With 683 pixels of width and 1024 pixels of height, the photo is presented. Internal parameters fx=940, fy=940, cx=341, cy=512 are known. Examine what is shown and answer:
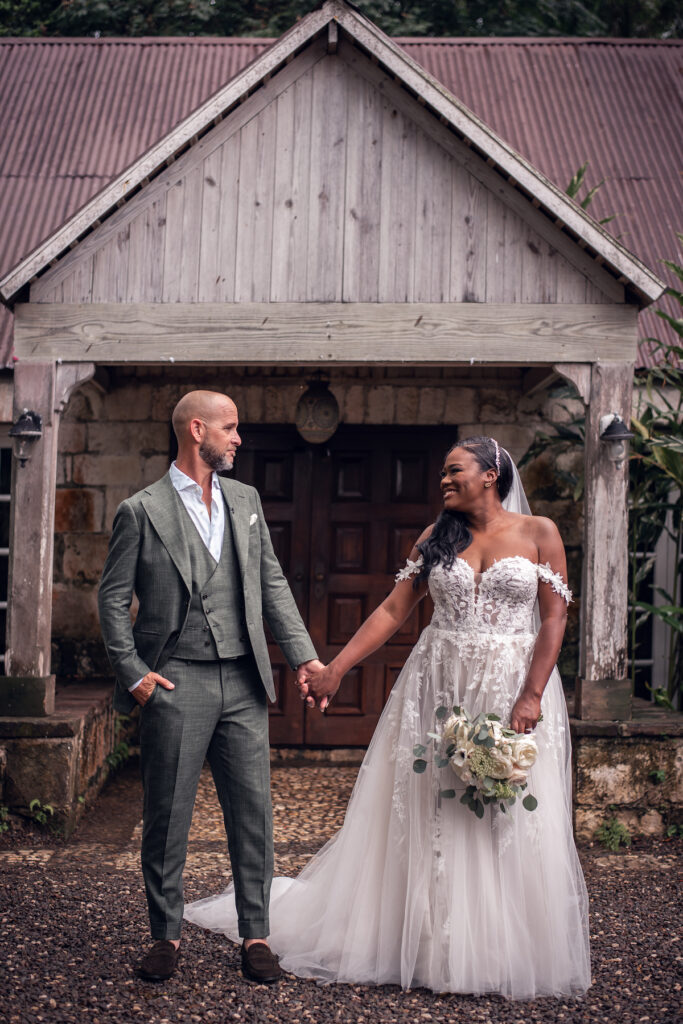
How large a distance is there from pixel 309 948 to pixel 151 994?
593 mm

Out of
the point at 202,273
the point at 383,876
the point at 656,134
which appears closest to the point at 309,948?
the point at 383,876

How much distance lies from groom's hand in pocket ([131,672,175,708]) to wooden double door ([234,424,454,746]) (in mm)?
3725

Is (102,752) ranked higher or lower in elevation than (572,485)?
lower

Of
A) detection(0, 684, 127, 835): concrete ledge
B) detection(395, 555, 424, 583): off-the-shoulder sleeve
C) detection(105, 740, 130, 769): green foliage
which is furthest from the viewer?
detection(105, 740, 130, 769): green foliage

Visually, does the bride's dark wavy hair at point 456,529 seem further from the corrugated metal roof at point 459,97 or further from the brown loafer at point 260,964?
the corrugated metal roof at point 459,97

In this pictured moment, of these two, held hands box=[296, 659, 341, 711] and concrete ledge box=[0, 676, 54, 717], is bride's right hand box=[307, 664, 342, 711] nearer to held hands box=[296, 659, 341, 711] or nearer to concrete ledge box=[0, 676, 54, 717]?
held hands box=[296, 659, 341, 711]

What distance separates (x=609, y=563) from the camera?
17.2 ft

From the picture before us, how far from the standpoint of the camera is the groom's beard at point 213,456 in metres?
3.40

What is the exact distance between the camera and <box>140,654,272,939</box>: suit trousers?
3279 millimetres

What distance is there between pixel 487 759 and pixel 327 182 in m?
3.39

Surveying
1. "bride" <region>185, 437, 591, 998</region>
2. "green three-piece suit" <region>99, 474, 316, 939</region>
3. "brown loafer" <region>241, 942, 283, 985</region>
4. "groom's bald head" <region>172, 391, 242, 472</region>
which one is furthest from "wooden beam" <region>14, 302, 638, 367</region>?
"brown loafer" <region>241, 942, 283, 985</region>

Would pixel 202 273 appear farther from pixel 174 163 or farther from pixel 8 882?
pixel 8 882

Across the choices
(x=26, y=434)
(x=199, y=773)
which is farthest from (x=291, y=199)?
(x=199, y=773)

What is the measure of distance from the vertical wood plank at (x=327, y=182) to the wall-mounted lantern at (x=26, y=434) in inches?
65.7
